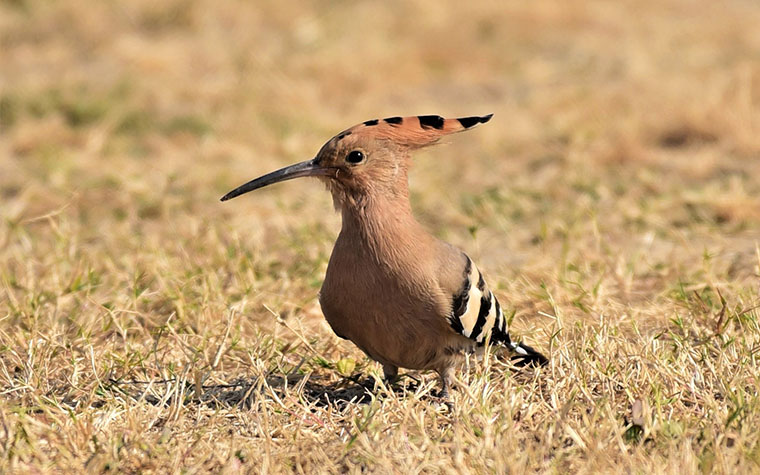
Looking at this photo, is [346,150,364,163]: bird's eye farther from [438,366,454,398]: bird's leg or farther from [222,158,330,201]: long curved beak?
[438,366,454,398]: bird's leg

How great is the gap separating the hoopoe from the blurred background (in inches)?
28.6

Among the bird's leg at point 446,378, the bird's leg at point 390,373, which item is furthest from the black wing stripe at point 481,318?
the bird's leg at point 390,373

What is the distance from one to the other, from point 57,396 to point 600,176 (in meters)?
3.34

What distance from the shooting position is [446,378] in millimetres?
2781

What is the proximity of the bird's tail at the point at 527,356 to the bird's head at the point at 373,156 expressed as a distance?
52 cm

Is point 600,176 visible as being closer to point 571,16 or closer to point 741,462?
point 741,462

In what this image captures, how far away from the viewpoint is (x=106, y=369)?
281cm

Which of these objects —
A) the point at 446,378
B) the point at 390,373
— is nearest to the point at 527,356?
the point at 446,378

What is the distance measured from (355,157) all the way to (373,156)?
0.05 metres

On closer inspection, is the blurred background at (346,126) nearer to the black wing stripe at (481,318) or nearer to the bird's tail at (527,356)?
the bird's tail at (527,356)

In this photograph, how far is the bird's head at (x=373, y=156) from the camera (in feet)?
8.91

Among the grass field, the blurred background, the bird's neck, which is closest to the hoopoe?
the bird's neck

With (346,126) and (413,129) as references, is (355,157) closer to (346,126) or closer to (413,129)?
(413,129)

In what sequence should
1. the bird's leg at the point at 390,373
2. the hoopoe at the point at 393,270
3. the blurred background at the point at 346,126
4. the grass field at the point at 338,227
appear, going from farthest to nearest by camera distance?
the blurred background at the point at 346,126
the bird's leg at the point at 390,373
the hoopoe at the point at 393,270
the grass field at the point at 338,227
